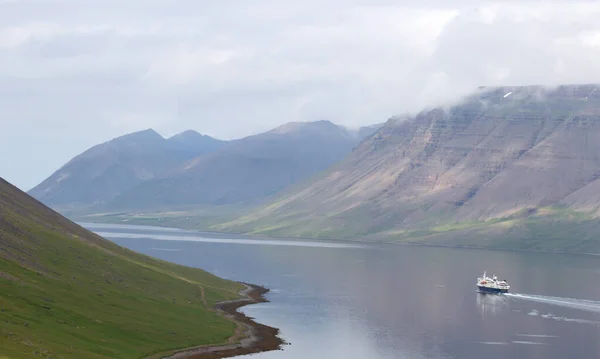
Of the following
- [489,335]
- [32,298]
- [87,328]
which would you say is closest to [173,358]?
[87,328]

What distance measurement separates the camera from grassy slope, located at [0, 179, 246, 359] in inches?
4882

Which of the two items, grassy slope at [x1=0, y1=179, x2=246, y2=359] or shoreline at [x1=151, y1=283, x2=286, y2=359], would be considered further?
shoreline at [x1=151, y1=283, x2=286, y2=359]

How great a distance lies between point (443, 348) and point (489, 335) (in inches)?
862

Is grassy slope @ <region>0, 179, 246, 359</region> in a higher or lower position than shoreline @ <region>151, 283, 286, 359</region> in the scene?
higher

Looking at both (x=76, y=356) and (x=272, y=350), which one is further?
(x=272, y=350)

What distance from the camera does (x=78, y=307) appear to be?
479ft

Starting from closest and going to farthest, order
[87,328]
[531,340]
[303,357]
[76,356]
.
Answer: [76,356] → [87,328] → [303,357] → [531,340]

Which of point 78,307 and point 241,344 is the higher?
point 78,307

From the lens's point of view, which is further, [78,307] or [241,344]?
[241,344]

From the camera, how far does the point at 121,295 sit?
170 meters

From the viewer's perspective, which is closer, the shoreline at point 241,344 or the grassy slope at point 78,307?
the grassy slope at point 78,307

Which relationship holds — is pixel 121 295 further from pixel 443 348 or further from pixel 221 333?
pixel 443 348

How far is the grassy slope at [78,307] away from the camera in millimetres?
124000

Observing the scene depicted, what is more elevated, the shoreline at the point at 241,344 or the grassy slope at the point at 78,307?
the grassy slope at the point at 78,307
